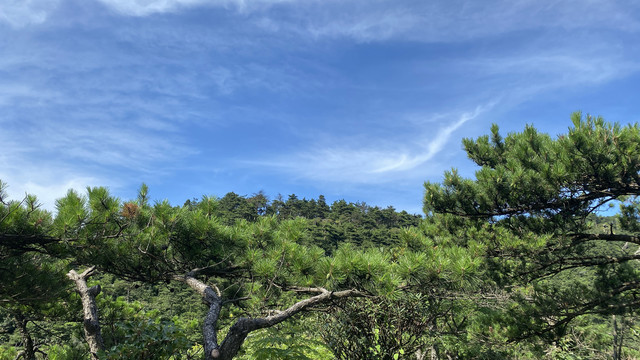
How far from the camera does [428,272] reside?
387cm

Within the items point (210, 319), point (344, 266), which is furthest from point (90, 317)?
point (344, 266)

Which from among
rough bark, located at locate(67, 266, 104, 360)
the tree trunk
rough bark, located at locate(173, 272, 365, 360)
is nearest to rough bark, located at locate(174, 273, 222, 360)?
rough bark, located at locate(173, 272, 365, 360)

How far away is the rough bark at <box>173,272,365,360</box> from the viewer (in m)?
3.20

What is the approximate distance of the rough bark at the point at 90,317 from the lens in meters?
4.08

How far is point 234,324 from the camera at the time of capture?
3307 mm

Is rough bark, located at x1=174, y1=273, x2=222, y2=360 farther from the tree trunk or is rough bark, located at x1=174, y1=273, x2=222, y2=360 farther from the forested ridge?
the tree trunk

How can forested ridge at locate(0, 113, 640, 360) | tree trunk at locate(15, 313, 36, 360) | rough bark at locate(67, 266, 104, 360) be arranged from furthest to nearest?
tree trunk at locate(15, 313, 36, 360) < rough bark at locate(67, 266, 104, 360) < forested ridge at locate(0, 113, 640, 360)

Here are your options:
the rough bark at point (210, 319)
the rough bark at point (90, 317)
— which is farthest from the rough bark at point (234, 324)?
the rough bark at point (90, 317)

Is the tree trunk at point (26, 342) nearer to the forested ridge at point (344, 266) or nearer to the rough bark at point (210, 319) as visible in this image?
the forested ridge at point (344, 266)

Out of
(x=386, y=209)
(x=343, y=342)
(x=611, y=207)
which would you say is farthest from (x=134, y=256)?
(x=386, y=209)

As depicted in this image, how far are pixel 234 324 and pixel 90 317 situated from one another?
2.27 meters

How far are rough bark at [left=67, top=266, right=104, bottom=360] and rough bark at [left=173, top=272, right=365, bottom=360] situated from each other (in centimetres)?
131

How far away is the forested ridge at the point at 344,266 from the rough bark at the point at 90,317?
2 cm

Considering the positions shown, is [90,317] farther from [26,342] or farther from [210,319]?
[26,342]
